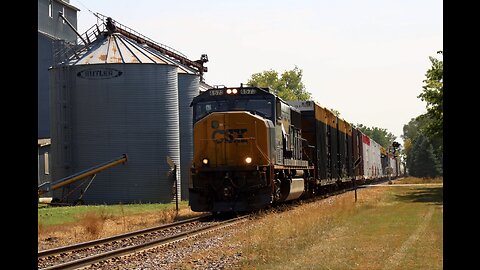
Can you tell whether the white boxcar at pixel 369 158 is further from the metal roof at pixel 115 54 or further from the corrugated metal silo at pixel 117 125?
the metal roof at pixel 115 54

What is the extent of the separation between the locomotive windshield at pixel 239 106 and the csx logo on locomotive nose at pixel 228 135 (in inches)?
42.4

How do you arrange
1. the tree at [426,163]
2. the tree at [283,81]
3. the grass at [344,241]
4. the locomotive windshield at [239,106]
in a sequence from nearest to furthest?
the grass at [344,241] → the locomotive windshield at [239,106] → the tree at [426,163] → the tree at [283,81]

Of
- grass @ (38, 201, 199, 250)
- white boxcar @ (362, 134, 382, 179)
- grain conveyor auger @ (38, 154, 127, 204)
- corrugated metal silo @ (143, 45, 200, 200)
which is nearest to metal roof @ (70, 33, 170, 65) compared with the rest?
corrugated metal silo @ (143, 45, 200, 200)

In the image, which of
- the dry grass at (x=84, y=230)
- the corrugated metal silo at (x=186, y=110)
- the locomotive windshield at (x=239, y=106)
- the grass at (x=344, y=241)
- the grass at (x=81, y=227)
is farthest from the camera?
the corrugated metal silo at (x=186, y=110)

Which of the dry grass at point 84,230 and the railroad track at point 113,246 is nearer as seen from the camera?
the railroad track at point 113,246

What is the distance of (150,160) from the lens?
41.0 meters

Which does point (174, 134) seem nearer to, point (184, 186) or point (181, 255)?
point (184, 186)

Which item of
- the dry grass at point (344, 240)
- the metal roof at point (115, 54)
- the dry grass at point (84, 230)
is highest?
the metal roof at point (115, 54)

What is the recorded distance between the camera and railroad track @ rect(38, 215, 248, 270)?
42.4ft

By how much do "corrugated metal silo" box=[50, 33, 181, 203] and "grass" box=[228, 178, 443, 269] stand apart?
20.5m

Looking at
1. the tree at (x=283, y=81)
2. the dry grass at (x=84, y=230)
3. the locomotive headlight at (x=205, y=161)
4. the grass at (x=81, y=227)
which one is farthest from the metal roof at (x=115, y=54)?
the tree at (x=283, y=81)

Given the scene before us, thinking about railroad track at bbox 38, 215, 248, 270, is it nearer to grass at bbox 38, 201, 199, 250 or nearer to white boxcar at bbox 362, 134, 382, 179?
grass at bbox 38, 201, 199, 250

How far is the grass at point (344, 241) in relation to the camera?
1112cm
